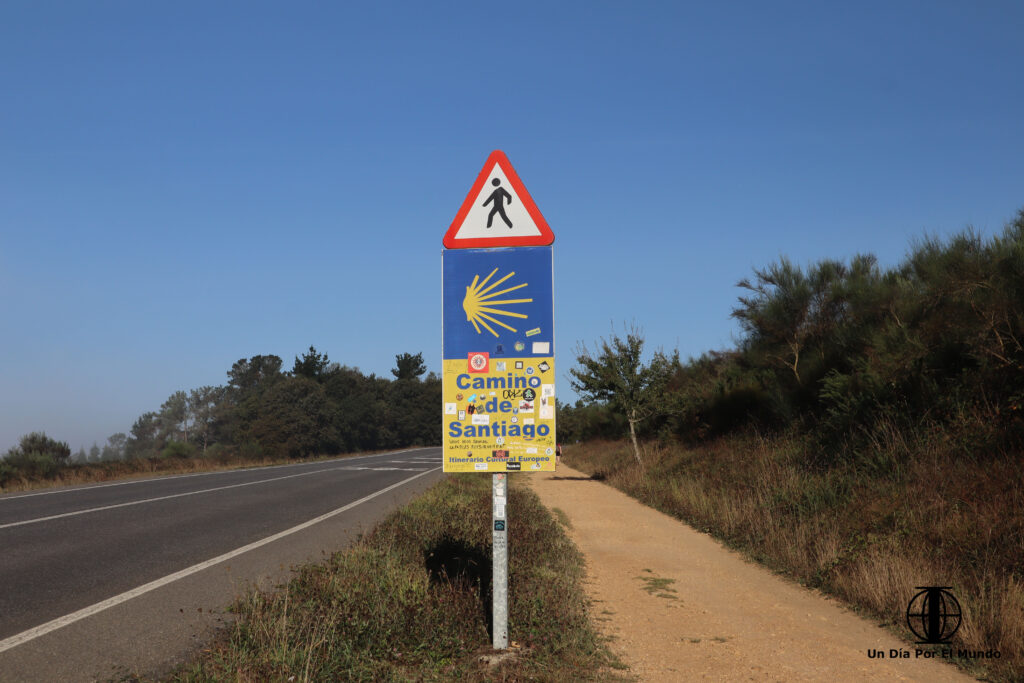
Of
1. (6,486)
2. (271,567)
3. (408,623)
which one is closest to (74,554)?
(271,567)

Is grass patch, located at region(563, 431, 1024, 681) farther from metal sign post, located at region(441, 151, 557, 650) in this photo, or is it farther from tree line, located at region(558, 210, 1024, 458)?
metal sign post, located at region(441, 151, 557, 650)

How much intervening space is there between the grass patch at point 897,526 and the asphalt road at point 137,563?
5.43 metres

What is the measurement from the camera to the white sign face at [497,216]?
15.5 ft

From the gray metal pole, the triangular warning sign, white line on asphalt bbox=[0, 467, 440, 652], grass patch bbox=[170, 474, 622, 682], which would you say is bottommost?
white line on asphalt bbox=[0, 467, 440, 652]

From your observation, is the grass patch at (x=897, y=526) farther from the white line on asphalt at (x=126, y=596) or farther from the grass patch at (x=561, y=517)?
the white line on asphalt at (x=126, y=596)

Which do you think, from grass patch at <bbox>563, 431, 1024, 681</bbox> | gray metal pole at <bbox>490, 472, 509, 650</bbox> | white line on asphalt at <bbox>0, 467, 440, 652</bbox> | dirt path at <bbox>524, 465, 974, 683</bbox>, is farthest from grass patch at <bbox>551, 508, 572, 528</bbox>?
gray metal pole at <bbox>490, 472, 509, 650</bbox>

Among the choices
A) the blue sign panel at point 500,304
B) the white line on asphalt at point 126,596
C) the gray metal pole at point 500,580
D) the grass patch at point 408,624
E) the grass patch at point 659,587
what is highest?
the blue sign panel at point 500,304

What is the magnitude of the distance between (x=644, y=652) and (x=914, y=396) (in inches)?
299

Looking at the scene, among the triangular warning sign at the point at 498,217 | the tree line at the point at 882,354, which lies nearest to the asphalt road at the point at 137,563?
the triangular warning sign at the point at 498,217

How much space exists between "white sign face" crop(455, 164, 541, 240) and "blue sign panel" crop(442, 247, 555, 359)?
0.49ft

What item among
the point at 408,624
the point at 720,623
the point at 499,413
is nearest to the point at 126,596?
the point at 408,624

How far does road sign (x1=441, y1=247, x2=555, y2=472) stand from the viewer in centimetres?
446

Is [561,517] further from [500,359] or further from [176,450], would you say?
[176,450]

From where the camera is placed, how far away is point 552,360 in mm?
4492
